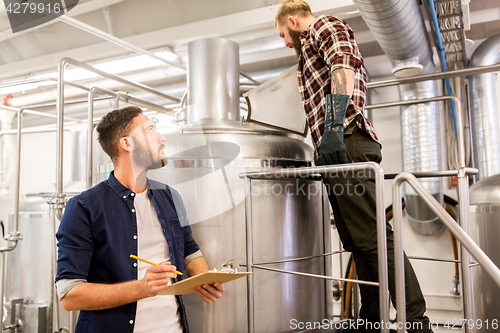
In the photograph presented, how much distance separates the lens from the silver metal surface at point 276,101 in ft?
5.97

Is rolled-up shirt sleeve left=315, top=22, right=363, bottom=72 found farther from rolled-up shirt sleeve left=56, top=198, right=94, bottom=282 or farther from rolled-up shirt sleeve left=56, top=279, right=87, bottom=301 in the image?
rolled-up shirt sleeve left=56, top=279, right=87, bottom=301

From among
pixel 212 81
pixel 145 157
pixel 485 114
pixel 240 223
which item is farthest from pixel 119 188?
pixel 485 114

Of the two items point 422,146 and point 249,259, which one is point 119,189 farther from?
point 422,146

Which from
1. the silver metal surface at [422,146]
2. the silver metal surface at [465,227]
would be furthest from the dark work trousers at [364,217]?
the silver metal surface at [422,146]

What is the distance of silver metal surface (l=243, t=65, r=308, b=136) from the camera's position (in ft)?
5.97

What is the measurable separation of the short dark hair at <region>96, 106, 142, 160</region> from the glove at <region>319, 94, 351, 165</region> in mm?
670

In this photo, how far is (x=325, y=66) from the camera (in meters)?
1.53

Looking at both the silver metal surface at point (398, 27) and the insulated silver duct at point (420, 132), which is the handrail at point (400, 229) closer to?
the silver metal surface at point (398, 27)

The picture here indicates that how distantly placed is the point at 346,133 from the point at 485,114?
2.00 m

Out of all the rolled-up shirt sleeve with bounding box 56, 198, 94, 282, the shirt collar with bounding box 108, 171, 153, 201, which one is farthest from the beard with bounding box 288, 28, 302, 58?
the rolled-up shirt sleeve with bounding box 56, 198, 94, 282

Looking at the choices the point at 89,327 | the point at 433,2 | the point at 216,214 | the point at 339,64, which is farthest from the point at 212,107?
the point at 433,2

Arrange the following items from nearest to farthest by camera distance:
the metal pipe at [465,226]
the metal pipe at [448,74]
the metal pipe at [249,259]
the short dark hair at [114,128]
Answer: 1. the metal pipe at [465,226]
2. the short dark hair at [114,128]
3. the metal pipe at [249,259]
4. the metal pipe at [448,74]

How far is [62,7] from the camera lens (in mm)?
2617

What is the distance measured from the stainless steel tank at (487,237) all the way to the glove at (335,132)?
1052 millimetres
